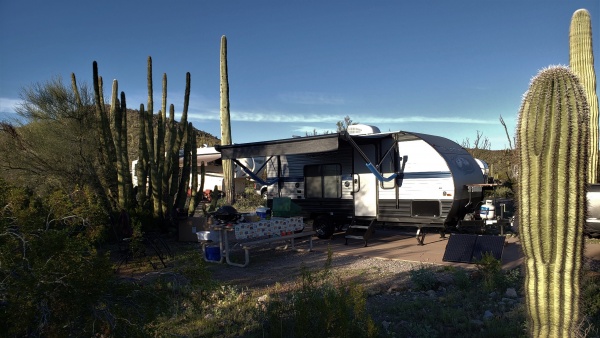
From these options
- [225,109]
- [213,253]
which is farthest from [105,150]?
[225,109]

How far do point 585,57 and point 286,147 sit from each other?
8127 mm

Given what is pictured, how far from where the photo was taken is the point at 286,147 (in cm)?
1047

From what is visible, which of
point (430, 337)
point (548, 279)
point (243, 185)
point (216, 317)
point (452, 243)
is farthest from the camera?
point (243, 185)

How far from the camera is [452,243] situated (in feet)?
27.5

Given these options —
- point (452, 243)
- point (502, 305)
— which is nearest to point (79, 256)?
point (502, 305)

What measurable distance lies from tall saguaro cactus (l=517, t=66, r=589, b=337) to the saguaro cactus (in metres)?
9.95

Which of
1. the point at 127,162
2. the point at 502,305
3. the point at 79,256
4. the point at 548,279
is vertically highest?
the point at 127,162

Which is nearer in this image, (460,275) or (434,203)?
(460,275)

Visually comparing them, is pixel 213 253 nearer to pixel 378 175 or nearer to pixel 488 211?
pixel 378 175

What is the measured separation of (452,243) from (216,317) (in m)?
4.84

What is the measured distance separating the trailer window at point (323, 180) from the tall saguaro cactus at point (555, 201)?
8.14 metres

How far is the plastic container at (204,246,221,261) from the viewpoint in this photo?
913 cm

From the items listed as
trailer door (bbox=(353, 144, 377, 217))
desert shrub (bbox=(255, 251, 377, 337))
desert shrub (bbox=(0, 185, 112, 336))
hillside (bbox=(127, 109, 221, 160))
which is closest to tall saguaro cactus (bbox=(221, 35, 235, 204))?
trailer door (bbox=(353, 144, 377, 217))

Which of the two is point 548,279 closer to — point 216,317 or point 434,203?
point 216,317
